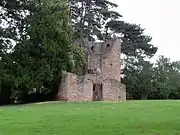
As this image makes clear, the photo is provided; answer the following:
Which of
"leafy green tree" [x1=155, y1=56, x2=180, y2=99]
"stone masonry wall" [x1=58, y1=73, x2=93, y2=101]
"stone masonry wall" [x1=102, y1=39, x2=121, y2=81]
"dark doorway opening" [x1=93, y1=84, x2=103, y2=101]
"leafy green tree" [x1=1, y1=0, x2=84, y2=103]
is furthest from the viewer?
"leafy green tree" [x1=155, y1=56, x2=180, y2=99]

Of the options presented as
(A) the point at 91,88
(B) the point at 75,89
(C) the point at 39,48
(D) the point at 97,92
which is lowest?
(D) the point at 97,92

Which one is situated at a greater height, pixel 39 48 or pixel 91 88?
pixel 39 48

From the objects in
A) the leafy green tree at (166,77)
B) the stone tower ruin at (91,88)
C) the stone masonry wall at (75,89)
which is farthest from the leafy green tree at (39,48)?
the leafy green tree at (166,77)

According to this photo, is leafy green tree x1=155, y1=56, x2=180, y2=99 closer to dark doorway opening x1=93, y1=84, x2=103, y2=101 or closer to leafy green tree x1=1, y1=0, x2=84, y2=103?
dark doorway opening x1=93, y1=84, x2=103, y2=101

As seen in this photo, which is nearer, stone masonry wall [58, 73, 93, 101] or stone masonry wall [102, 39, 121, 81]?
stone masonry wall [58, 73, 93, 101]

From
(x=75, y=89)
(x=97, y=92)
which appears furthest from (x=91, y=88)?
(x=75, y=89)

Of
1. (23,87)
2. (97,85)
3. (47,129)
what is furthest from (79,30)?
(47,129)

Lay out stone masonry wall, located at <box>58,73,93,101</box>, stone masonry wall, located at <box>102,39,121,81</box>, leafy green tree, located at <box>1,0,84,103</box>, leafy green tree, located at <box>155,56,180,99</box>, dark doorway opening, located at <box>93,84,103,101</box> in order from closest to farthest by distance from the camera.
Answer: leafy green tree, located at <box>1,0,84,103</box>
stone masonry wall, located at <box>58,73,93,101</box>
dark doorway opening, located at <box>93,84,103,101</box>
stone masonry wall, located at <box>102,39,121,81</box>
leafy green tree, located at <box>155,56,180,99</box>

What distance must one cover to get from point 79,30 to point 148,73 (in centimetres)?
1264

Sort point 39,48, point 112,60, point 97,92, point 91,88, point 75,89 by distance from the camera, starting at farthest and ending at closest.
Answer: point 112,60 < point 97,92 < point 91,88 < point 75,89 < point 39,48

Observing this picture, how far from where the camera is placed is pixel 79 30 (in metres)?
60.6

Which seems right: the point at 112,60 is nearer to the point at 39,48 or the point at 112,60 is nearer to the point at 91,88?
the point at 91,88

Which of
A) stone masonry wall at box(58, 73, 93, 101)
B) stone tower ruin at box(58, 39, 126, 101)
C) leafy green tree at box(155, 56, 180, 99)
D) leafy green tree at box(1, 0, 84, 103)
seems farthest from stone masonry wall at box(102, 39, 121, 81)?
leafy green tree at box(1, 0, 84, 103)

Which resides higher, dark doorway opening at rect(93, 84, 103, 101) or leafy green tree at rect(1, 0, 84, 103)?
leafy green tree at rect(1, 0, 84, 103)
